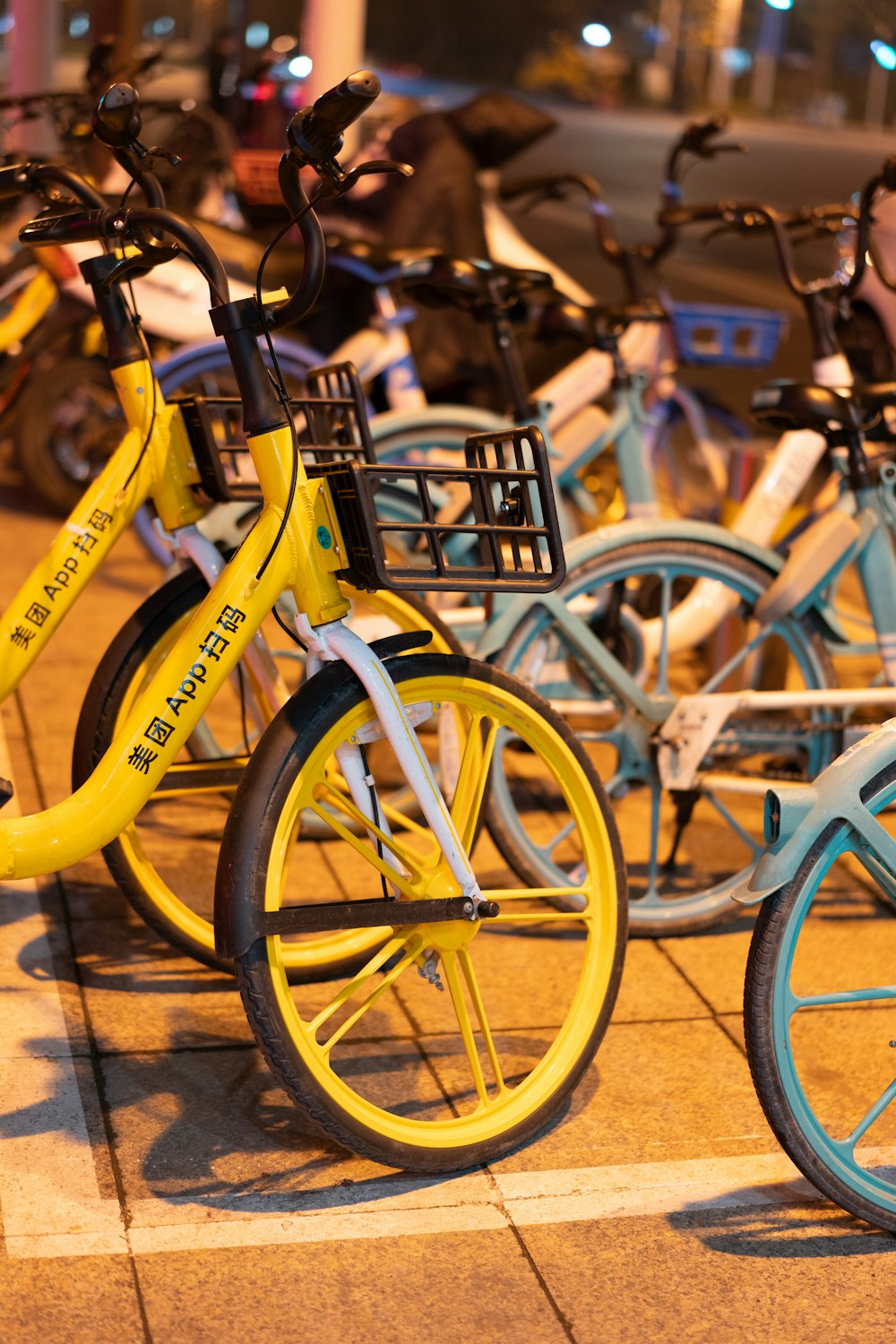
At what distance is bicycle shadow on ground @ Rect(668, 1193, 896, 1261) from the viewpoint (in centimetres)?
273

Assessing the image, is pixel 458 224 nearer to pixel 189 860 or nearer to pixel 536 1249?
pixel 189 860

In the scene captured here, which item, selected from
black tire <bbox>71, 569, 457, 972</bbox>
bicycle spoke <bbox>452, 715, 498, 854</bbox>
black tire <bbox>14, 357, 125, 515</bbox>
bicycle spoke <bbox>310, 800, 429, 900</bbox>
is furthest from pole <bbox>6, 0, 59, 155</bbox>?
bicycle spoke <bbox>310, 800, 429, 900</bbox>

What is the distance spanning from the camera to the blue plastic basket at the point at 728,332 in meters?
5.59

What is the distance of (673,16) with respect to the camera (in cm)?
1198

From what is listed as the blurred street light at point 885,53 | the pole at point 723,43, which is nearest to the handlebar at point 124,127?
the blurred street light at point 885,53

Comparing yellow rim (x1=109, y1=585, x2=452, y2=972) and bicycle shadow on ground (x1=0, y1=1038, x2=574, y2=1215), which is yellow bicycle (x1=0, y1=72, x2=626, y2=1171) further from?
yellow rim (x1=109, y1=585, x2=452, y2=972)

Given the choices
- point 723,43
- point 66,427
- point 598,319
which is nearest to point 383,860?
point 598,319

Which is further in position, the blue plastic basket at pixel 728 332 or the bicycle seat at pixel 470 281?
the blue plastic basket at pixel 728 332

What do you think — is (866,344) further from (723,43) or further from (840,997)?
(723,43)

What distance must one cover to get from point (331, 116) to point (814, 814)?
1346 mm

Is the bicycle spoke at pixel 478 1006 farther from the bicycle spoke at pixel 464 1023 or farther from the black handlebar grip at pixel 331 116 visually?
the black handlebar grip at pixel 331 116

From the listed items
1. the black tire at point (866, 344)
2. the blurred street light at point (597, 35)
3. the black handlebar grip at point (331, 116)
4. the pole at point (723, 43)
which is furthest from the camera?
the blurred street light at point (597, 35)

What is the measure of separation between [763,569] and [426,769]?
1.41 m

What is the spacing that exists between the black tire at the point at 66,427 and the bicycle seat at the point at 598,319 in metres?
2.41
